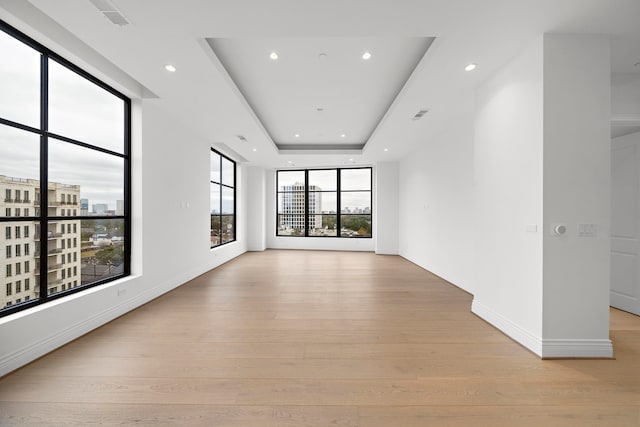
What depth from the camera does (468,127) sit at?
14.4 ft

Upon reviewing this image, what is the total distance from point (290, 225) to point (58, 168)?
286 inches

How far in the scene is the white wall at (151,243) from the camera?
2383 mm

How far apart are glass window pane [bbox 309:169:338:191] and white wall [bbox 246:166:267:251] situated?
178cm

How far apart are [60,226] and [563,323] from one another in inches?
195

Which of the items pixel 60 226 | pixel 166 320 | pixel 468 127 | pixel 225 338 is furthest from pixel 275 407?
pixel 468 127

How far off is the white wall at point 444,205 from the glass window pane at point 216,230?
16.6 feet

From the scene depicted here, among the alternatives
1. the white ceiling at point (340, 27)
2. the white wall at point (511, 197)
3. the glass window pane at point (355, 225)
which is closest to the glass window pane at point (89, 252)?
the white ceiling at point (340, 27)

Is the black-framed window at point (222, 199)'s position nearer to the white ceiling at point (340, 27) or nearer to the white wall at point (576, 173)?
the white ceiling at point (340, 27)

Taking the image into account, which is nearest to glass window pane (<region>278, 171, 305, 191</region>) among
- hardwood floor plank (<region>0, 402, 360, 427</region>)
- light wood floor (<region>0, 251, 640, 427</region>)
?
light wood floor (<region>0, 251, 640, 427</region>)

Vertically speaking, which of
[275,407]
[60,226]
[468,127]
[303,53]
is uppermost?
[303,53]

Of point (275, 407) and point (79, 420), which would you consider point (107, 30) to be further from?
point (275, 407)

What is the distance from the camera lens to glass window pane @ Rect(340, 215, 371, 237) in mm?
9375

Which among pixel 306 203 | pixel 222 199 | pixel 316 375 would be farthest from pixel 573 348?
pixel 306 203

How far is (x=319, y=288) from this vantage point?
4.64 meters
